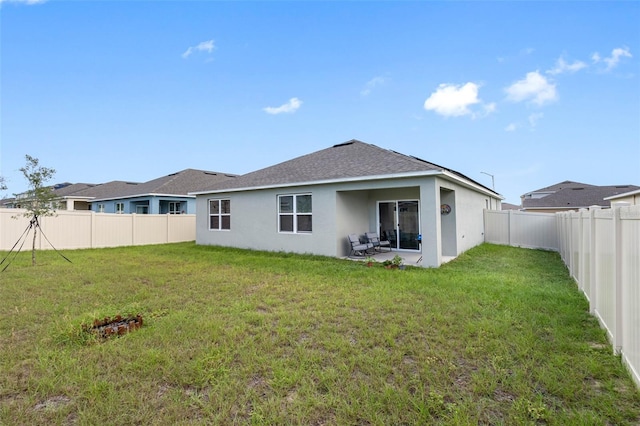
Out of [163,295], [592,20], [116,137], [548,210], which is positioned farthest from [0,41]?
[548,210]

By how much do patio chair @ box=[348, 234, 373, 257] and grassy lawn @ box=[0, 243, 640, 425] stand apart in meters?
3.94

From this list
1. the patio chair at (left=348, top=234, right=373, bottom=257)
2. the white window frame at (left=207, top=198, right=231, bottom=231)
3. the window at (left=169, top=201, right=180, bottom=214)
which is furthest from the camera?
the window at (left=169, top=201, right=180, bottom=214)

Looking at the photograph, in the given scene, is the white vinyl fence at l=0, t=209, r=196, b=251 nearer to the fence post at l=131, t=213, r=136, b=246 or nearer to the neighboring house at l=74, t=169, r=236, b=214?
the fence post at l=131, t=213, r=136, b=246

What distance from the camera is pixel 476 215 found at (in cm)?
1491

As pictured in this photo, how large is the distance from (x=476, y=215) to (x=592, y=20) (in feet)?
27.4

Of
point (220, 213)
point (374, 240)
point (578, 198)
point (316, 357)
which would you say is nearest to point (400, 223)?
point (374, 240)

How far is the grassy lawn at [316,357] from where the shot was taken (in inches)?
100

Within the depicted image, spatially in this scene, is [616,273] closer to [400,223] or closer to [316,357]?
[316,357]

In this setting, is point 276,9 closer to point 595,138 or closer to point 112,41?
point 112,41

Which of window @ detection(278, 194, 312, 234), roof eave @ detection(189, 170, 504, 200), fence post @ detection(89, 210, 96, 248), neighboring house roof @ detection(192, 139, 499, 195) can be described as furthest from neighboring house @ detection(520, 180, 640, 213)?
fence post @ detection(89, 210, 96, 248)

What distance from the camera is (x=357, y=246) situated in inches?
427

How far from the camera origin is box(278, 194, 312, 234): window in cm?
1175

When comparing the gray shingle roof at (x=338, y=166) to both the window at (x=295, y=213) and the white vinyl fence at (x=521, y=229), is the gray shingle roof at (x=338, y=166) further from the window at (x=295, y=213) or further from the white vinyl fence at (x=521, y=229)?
the white vinyl fence at (x=521, y=229)

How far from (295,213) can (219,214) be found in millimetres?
5107
